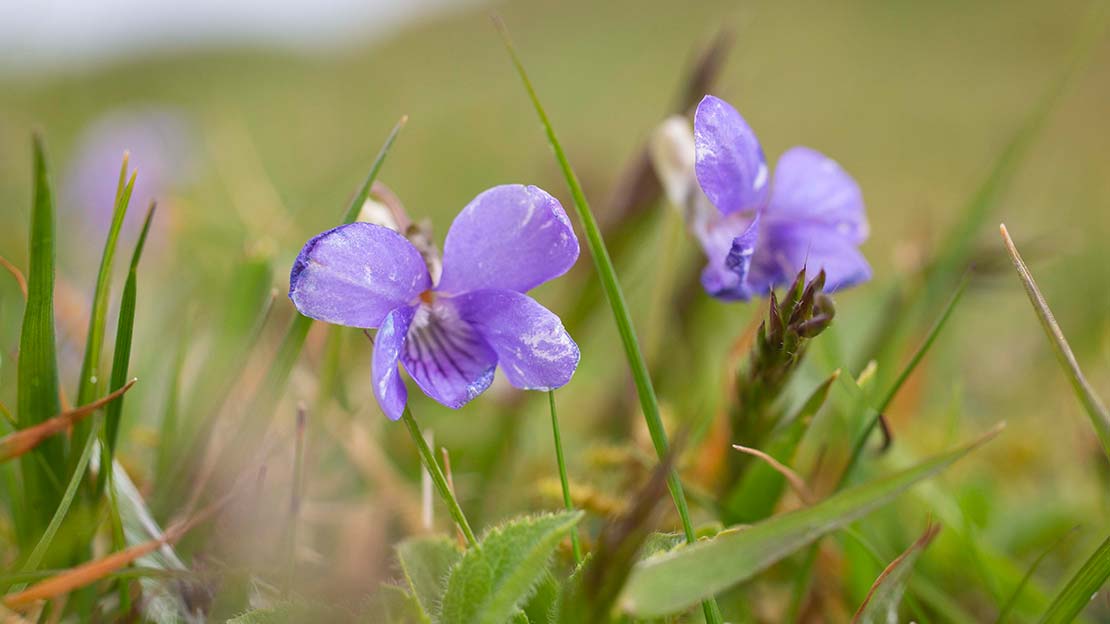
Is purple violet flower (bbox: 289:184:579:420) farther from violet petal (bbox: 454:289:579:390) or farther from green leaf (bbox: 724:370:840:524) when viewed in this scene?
green leaf (bbox: 724:370:840:524)

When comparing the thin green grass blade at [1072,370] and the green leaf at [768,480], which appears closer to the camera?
the thin green grass blade at [1072,370]

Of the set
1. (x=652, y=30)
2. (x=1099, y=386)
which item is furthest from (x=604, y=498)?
(x=652, y=30)

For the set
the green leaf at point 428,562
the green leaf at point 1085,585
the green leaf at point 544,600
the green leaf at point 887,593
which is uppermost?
the green leaf at point 428,562

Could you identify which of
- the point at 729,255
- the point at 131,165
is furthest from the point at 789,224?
the point at 131,165

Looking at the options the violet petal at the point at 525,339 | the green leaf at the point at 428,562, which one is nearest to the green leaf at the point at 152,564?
the green leaf at the point at 428,562

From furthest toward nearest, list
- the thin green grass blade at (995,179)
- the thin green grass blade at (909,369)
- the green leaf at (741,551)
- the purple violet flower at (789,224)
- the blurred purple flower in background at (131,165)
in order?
the blurred purple flower in background at (131,165), the thin green grass blade at (995,179), the purple violet flower at (789,224), the thin green grass blade at (909,369), the green leaf at (741,551)

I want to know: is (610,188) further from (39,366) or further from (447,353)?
(39,366)

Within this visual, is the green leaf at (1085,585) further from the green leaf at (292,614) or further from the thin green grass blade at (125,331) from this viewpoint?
the thin green grass blade at (125,331)

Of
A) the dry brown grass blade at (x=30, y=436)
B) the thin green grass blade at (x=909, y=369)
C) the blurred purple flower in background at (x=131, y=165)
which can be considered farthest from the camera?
the blurred purple flower in background at (x=131, y=165)
